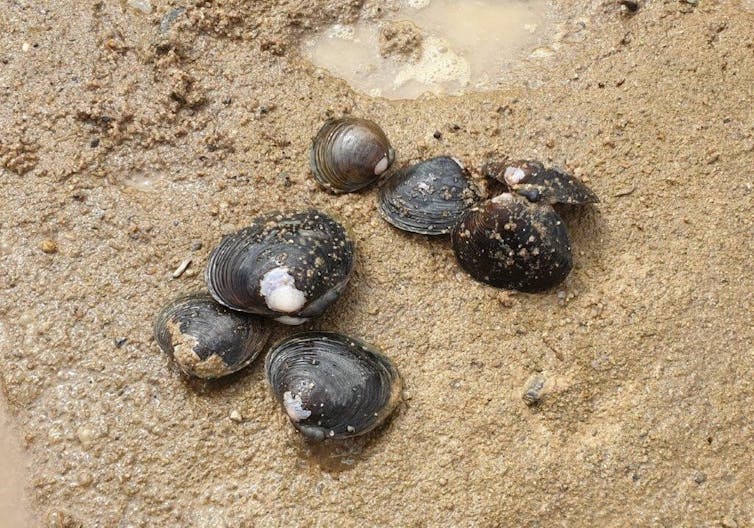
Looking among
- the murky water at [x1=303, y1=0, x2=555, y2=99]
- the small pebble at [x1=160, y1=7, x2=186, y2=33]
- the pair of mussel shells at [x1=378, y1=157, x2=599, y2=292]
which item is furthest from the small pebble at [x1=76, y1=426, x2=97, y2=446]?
the murky water at [x1=303, y1=0, x2=555, y2=99]

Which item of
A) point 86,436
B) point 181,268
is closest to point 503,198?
point 181,268

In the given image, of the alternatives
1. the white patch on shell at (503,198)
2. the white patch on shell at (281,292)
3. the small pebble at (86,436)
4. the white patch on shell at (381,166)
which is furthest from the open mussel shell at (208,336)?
the white patch on shell at (503,198)

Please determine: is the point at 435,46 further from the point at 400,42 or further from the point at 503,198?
the point at 503,198

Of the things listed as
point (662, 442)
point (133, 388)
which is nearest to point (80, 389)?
point (133, 388)

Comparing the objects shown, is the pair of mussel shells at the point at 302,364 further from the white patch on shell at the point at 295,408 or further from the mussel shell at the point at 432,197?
the mussel shell at the point at 432,197

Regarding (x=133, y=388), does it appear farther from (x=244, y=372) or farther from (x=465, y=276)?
(x=465, y=276)

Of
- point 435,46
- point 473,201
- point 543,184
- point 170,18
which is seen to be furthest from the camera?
point 435,46

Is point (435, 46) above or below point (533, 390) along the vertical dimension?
above
